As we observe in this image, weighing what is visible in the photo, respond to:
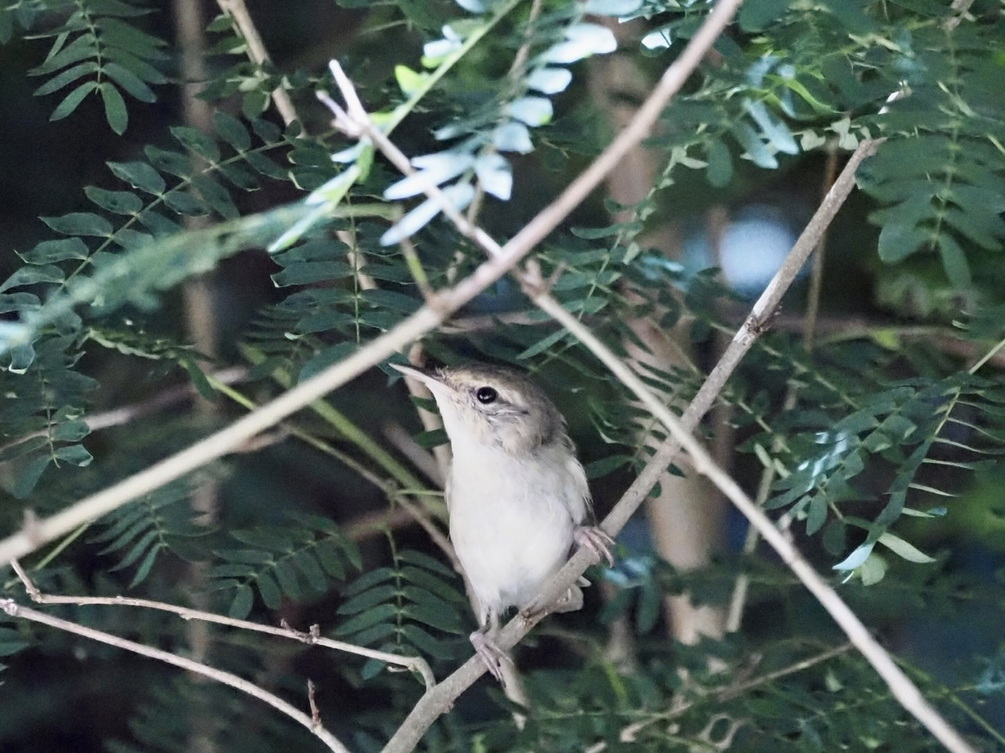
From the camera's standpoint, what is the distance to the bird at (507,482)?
2.57 meters

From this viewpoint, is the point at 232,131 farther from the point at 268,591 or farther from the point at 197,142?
the point at 268,591

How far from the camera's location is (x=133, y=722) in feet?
8.46

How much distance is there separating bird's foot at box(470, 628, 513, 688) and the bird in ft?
0.39

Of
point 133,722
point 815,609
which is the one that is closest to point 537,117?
point 815,609

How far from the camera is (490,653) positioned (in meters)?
2.26

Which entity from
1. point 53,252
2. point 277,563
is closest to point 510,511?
point 277,563

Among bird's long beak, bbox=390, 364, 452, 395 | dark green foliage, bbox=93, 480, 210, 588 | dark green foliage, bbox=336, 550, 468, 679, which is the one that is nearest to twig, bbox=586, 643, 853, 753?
dark green foliage, bbox=336, 550, 468, 679

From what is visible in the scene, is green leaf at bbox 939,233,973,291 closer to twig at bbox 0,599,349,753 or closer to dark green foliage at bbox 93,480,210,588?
twig at bbox 0,599,349,753

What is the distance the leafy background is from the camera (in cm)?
144

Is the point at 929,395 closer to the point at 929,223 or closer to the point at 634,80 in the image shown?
the point at 929,223

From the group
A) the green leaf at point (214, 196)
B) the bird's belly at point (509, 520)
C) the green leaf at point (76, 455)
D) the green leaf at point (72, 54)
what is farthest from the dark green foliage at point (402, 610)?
the green leaf at point (72, 54)

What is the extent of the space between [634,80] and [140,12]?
1.12 meters

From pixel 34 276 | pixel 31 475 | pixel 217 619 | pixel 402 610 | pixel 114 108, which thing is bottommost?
pixel 402 610

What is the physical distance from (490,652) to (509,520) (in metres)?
0.43
